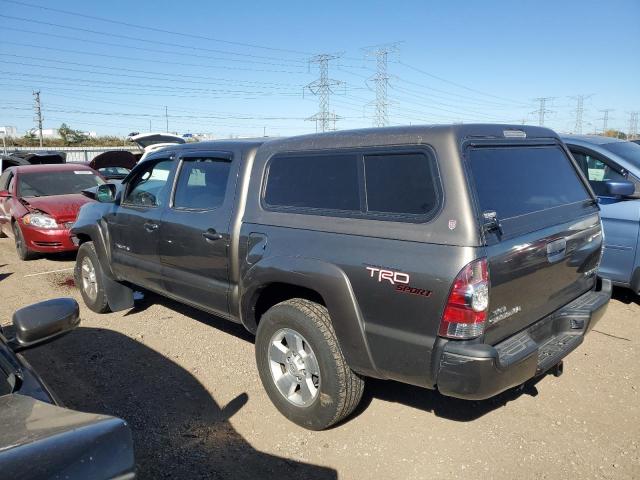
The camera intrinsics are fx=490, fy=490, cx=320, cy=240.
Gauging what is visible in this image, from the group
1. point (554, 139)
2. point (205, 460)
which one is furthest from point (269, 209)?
point (554, 139)

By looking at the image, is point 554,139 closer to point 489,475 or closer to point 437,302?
point 437,302

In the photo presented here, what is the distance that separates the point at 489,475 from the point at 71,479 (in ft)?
7.53

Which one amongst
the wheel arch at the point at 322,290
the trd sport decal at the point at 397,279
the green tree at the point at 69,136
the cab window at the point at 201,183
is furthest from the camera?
the green tree at the point at 69,136

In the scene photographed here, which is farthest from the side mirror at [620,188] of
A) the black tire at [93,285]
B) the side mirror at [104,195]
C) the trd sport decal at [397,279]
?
the black tire at [93,285]

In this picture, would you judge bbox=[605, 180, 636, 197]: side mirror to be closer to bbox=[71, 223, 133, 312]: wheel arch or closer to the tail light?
the tail light

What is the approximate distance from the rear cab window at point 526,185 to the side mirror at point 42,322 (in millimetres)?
2104

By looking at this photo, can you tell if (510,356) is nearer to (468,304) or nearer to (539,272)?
(468,304)

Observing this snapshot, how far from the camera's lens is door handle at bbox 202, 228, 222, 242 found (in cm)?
374

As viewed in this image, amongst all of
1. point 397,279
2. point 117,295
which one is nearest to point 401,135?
point 397,279

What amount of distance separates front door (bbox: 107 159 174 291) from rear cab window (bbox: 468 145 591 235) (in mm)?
2790

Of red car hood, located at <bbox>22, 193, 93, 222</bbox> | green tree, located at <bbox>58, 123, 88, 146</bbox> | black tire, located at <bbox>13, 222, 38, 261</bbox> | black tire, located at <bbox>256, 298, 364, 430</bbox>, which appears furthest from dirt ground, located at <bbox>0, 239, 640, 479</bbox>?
green tree, located at <bbox>58, 123, 88, 146</bbox>

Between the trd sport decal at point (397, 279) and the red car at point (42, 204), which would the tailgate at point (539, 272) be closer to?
the trd sport decal at point (397, 279)

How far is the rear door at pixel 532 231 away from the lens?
2594 mm

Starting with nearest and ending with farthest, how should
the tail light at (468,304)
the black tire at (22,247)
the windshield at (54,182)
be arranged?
the tail light at (468,304), the black tire at (22,247), the windshield at (54,182)
